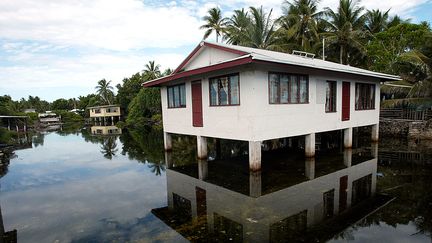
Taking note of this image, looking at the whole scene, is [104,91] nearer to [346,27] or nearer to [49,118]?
[49,118]

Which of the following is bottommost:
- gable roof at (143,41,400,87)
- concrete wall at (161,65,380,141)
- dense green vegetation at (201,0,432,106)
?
concrete wall at (161,65,380,141)

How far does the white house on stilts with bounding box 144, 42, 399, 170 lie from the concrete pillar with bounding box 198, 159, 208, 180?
583 millimetres

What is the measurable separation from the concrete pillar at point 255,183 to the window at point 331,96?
5.29m

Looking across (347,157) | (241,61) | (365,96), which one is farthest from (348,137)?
(241,61)

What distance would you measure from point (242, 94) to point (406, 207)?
5.58 m

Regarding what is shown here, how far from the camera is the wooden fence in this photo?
58.4 feet

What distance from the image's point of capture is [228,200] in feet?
24.0

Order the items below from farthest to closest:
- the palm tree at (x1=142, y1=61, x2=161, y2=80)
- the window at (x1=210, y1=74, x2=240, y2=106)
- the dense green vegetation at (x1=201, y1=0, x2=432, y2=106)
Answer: the palm tree at (x1=142, y1=61, x2=161, y2=80)
the dense green vegetation at (x1=201, y1=0, x2=432, y2=106)
the window at (x1=210, y1=74, x2=240, y2=106)

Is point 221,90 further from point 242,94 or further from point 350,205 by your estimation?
point 350,205

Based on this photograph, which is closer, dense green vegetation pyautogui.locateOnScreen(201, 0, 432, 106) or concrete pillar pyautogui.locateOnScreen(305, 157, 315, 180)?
concrete pillar pyautogui.locateOnScreen(305, 157, 315, 180)

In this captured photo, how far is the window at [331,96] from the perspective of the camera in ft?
41.2

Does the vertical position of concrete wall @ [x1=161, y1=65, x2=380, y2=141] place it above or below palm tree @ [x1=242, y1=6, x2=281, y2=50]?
below

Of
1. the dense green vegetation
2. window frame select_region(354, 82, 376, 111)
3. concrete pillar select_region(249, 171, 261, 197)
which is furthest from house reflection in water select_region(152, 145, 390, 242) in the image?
the dense green vegetation

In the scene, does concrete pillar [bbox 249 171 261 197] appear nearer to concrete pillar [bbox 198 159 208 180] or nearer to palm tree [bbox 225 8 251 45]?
concrete pillar [bbox 198 159 208 180]
